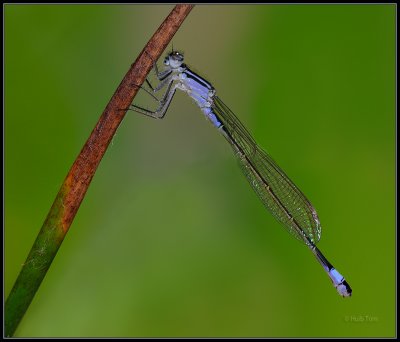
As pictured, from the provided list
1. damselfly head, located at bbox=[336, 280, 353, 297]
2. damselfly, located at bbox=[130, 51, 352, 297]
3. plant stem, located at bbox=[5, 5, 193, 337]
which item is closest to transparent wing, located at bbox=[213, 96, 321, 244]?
damselfly, located at bbox=[130, 51, 352, 297]

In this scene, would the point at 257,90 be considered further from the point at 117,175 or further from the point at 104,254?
the point at 104,254

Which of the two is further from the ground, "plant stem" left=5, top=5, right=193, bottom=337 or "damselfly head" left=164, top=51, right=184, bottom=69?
"damselfly head" left=164, top=51, right=184, bottom=69

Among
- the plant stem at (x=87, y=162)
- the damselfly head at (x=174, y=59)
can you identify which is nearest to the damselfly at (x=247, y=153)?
the damselfly head at (x=174, y=59)

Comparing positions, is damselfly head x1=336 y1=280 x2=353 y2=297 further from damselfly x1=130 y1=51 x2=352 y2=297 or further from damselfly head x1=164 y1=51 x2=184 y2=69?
damselfly head x1=164 y1=51 x2=184 y2=69

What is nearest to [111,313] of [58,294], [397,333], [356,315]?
[58,294]

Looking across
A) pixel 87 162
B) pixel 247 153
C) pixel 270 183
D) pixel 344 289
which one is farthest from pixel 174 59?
pixel 344 289

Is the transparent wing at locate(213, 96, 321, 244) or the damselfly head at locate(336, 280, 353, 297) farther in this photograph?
the transparent wing at locate(213, 96, 321, 244)
